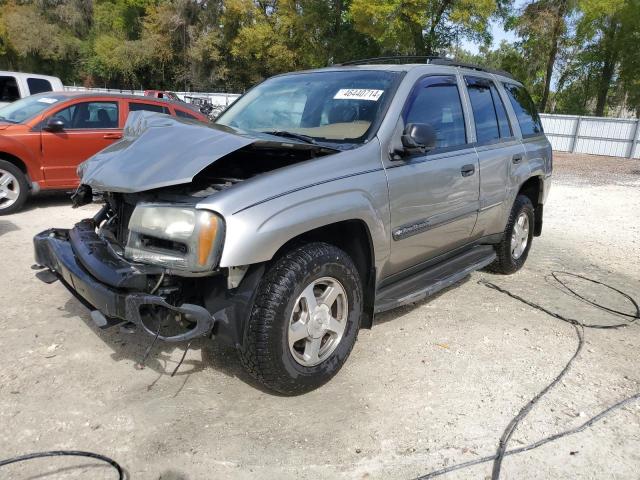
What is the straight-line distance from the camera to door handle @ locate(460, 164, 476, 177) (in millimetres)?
4004

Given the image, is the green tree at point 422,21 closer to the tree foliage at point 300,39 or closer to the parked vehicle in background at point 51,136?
the tree foliage at point 300,39

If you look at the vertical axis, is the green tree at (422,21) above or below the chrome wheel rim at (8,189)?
above

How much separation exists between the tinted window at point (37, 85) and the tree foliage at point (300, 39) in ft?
57.2

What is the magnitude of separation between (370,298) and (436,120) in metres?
1.44

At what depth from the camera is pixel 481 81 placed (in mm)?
4605

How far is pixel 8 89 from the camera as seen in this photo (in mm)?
10883

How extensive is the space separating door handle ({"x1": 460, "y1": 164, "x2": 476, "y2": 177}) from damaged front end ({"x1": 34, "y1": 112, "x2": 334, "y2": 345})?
4.35 feet

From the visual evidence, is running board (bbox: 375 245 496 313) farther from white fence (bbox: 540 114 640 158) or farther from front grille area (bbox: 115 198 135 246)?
white fence (bbox: 540 114 640 158)

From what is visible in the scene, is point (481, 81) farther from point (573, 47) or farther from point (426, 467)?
point (573, 47)

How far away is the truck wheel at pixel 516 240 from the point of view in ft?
16.8

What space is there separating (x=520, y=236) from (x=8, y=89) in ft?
34.6

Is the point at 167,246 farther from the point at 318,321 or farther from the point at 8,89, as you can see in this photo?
the point at 8,89

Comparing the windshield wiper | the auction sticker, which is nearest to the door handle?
the auction sticker

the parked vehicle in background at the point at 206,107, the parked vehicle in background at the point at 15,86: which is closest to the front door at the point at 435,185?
the parked vehicle in background at the point at 15,86
